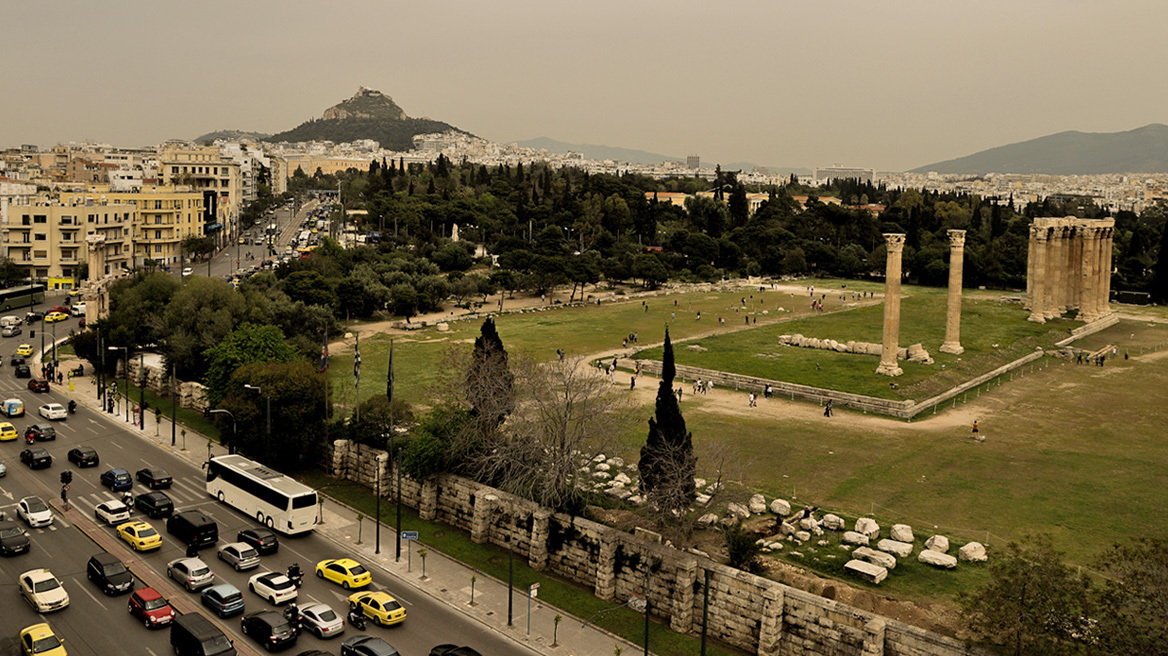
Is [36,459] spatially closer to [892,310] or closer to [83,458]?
[83,458]

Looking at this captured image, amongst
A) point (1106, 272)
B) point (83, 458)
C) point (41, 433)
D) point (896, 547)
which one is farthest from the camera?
point (1106, 272)

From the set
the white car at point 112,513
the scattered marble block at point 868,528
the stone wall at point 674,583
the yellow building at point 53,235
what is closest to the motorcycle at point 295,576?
the stone wall at point 674,583

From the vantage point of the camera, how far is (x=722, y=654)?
25.0 metres

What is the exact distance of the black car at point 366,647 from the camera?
75.3 feet

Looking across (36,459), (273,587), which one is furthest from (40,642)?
(36,459)

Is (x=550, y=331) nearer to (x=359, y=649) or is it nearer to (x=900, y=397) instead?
(x=900, y=397)

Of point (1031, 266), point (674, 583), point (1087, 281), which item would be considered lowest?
point (674, 583)

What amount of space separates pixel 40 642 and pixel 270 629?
5.61 meters

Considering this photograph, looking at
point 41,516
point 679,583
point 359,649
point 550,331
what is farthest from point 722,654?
point 550,331

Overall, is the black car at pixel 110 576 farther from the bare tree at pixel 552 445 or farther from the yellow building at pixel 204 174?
the yellow building at pixel 204 174

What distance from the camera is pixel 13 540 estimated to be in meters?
29.6

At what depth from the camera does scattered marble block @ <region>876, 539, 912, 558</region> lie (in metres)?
28.7

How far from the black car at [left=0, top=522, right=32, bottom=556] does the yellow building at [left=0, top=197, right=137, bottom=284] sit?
68662 mm

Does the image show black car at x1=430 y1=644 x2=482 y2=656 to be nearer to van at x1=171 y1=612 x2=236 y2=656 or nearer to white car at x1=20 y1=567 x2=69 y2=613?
van at x1=171 y1=612 x2=236 y2=656
